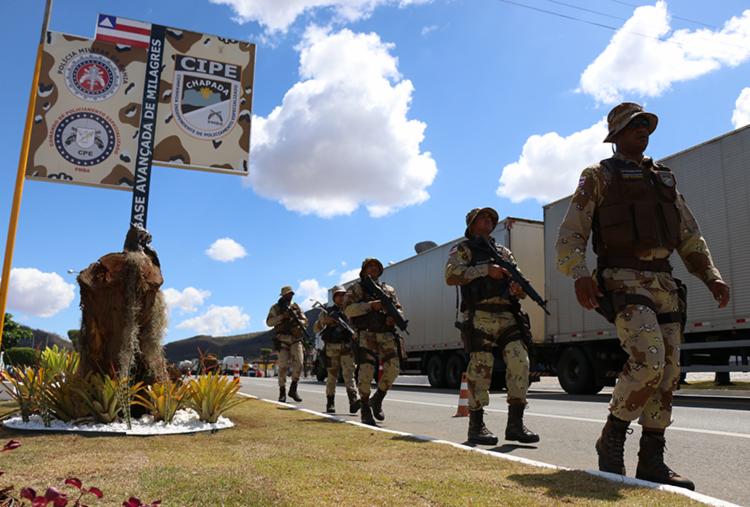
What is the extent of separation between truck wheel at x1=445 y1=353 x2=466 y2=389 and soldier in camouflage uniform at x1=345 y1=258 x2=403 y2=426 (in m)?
10.9

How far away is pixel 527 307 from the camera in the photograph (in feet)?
51.3

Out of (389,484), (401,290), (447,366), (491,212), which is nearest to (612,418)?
(389,484)

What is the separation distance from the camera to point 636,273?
361 centimetres

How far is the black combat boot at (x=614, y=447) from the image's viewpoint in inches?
143

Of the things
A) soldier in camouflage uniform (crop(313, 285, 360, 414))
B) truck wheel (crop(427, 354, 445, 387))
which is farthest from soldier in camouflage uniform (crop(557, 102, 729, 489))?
truck wheel (crop(427, 354, 445, 387))

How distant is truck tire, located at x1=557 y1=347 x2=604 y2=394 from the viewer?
44.5 ft

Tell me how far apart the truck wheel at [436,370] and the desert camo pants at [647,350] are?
1561 cm

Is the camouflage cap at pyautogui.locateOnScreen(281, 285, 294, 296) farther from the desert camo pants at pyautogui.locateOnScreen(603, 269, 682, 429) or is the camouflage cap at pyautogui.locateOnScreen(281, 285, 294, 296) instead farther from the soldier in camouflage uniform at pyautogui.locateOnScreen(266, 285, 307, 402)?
the desert camo pants at pyautogui.locateOnScreen(603, 269, 682, 429)

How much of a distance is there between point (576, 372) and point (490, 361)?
374 inches

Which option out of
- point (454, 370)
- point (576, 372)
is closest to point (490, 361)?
point (576, 372)

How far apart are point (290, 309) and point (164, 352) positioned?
5058 mm

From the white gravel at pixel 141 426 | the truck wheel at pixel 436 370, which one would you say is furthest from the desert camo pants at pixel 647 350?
the truck wheel at pixel 436 370

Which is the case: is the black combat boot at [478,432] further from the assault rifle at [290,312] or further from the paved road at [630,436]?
the assault rifle at [290,312]

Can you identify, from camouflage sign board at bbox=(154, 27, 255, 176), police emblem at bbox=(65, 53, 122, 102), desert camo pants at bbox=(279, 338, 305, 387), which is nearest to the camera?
police emblem at bbox=(65, 53, 122, 102)
